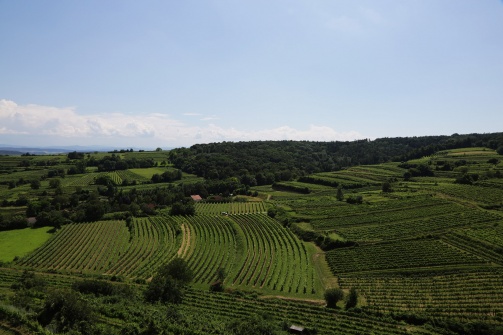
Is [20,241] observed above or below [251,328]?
below

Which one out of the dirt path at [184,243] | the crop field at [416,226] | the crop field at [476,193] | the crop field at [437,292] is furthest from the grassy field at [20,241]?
the crop field at [476,193]

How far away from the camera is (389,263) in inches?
2357

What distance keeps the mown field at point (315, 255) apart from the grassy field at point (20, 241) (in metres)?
0.55

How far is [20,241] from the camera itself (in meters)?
80.2

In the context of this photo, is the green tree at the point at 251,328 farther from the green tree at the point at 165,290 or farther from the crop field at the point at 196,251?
the crop field at the point at 196,251

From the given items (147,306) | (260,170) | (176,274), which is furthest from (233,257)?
(260,170)

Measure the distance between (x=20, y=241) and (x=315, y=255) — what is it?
71.2 m

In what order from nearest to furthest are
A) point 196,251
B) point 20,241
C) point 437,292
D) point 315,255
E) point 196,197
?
point 437,292
point 315,255
point 196,251
point 20,241
point 196,197

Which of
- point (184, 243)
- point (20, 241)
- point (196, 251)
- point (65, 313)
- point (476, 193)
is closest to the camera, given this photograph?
point (65, 313)

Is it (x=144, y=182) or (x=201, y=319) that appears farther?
(x=144, y=182)

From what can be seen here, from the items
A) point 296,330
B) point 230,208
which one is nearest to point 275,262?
point 296,330

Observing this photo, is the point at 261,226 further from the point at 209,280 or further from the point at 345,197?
the point at 345,197

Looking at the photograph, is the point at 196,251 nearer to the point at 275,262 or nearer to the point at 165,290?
the point at 275,262

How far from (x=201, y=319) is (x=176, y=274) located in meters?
14.8
